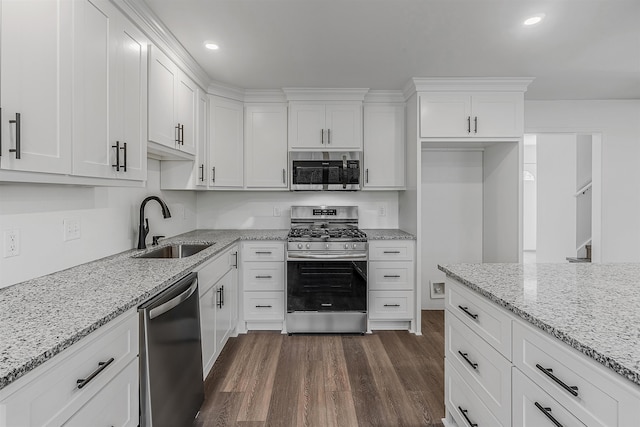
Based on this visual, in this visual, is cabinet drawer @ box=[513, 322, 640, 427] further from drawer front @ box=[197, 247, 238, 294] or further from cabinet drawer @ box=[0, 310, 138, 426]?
drawer front @ box=[197, 247, 238, 294]

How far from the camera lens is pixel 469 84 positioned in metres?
3.11

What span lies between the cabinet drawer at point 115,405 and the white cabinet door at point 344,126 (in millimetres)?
2668

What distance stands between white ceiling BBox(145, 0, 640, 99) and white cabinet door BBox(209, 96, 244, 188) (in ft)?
0.86

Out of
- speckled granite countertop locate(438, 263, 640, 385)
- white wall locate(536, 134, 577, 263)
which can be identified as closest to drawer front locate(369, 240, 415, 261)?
speckled granite countertop locate(438, 263, 640, 385)

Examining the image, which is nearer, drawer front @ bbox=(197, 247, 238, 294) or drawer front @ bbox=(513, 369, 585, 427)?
drawer front @ bbox=(513, 369, 585, 427)

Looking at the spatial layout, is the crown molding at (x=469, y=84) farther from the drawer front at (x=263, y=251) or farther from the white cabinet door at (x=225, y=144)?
the drawer front at (x=263, y=251)

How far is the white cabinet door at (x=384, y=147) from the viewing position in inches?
137

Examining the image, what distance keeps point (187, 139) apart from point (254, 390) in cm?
202

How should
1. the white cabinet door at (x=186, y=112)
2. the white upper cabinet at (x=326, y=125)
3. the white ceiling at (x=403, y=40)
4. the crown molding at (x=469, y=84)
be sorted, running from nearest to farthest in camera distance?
the white ceiling at (x=403, y=40), the white cabinet door at (x=186, y=112), the crown molding at (x=469, y=84), the white upper cabinet at (x=326, y=125)

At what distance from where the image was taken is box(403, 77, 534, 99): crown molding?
308 centimetres

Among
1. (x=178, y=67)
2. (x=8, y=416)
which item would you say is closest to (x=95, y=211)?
(x=178, y=67)

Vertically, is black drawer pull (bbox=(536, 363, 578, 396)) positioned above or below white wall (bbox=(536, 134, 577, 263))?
below

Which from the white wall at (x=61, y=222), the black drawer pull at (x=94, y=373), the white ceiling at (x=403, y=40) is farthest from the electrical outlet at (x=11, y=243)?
the white ceiling at (x=403, y=40)

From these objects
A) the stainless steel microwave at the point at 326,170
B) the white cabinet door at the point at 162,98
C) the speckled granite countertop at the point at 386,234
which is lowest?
the speckled granite countertop at the point at 386,234
